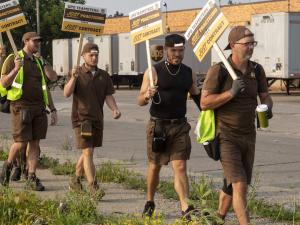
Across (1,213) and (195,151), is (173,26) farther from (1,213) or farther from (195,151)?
(1,213)

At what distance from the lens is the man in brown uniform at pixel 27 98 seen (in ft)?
20.9

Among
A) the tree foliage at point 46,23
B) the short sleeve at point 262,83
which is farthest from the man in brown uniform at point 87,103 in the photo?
the tree foliage at point 46,23

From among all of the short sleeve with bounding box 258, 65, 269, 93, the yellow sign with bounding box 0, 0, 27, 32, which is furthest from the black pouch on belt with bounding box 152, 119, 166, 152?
the yellow sign with bounding box 0, 0, 27, 32

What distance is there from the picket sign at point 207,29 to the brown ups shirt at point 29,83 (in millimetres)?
2434

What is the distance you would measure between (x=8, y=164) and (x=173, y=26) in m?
36.6

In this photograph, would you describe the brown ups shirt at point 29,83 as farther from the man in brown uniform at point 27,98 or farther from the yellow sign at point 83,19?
the yellow sign at point 83,19

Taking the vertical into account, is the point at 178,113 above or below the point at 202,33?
below

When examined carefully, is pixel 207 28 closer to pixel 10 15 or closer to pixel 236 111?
pixel 236 111

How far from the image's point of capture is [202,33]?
4.82 m

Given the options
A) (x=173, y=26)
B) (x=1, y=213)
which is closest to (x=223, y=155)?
(x=1, y=213)

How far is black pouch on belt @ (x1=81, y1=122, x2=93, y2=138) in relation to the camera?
5902mm

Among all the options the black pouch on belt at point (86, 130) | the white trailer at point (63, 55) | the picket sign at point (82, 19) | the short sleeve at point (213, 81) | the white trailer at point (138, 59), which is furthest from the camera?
the white trailer at point (63, 55)

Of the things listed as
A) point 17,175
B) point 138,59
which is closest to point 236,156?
point 17,175

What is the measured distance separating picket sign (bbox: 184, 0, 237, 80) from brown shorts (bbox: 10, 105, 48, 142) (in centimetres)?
254
